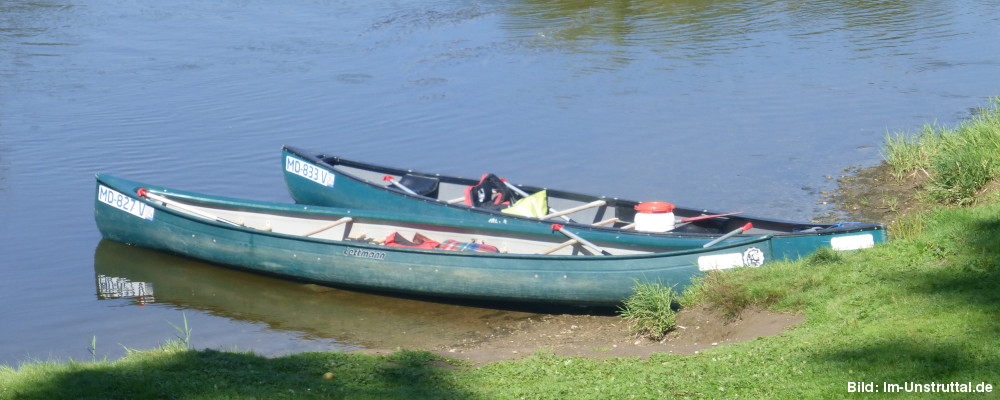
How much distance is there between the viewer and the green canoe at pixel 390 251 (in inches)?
387

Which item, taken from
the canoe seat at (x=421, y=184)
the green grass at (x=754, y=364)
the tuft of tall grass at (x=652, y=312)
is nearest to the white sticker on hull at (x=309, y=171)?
the canoe seat at (x=421, y=184)

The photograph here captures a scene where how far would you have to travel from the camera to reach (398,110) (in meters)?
20.2

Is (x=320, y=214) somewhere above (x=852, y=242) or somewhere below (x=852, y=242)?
below

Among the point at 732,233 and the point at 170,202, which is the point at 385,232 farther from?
the point at 732,233

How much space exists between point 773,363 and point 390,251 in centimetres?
561

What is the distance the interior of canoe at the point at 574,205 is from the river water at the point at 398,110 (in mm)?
1855

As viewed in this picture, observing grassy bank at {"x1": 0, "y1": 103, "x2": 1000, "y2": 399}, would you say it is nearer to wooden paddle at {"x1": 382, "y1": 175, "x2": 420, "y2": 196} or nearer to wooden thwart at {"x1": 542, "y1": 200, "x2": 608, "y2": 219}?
wooden thwart at {"x1": 542, "y1": 200, "x2": 608, "y2": 219}

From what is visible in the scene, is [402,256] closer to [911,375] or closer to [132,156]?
[911,375]

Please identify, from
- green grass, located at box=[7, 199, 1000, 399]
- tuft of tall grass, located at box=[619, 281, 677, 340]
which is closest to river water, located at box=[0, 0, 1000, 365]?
tuft of tall grass, located at box=[619, 281, 677, 340]

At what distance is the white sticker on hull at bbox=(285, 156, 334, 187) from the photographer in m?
14.3

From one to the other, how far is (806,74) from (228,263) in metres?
15.0

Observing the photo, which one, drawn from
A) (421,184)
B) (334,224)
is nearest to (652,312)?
(334,224)

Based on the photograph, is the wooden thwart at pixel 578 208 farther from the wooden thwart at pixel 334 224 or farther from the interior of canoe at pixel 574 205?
the wooden thwart at pixel 334 224

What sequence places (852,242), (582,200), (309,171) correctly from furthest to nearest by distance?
(309,171), (582,200), (852,242)
